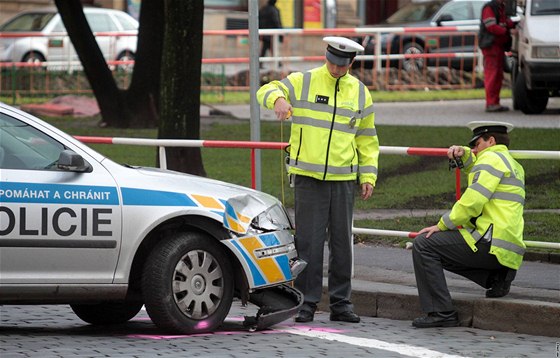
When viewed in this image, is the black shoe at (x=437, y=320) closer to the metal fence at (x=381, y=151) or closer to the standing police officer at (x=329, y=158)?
the standing police officer at (x=329, y=158)

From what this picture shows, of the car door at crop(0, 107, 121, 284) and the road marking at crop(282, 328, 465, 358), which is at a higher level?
the car door at crop(0, 107, 121, 284)

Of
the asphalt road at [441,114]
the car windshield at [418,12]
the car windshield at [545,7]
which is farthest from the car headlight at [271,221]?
the car windshield at [418,12]

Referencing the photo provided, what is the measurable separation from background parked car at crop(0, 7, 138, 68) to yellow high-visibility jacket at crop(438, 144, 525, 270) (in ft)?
57.9

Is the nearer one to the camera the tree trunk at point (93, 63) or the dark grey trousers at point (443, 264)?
the dark grey trousers at point (443, 264)

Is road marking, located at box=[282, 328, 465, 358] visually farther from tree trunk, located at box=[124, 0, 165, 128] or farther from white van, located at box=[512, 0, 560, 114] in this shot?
white van, located at box=[512, 0, 560, 114]

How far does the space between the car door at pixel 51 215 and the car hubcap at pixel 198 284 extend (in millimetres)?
423

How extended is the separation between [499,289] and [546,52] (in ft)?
35.9

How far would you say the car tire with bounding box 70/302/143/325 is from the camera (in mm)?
8734

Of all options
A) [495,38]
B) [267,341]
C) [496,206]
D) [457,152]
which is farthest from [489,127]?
[495,38]

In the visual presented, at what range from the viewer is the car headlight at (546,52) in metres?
19.0

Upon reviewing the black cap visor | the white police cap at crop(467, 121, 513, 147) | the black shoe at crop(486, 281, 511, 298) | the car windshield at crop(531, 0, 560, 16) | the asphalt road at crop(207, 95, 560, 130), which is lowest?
the black shoe at crop(486, 281, 511, 298)

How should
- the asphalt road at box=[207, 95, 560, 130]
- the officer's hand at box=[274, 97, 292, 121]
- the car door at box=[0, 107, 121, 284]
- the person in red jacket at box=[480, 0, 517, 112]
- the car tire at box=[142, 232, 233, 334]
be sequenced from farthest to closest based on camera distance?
the person in red jacket at box=[480, 0, 517, 112]
the asphalt road at box=[207, 95, 560, 130]
the officer's hand at box=[274, 97, 292, 121]
the car tire at box=[142, 232, 233, 334]
the car door at box=[0, 107, 121, 284]

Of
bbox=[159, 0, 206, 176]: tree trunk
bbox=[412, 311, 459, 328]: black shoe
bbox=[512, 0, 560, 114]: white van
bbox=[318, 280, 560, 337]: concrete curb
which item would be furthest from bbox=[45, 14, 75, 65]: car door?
bbox=[412, 311, 459, 328]: black shoe

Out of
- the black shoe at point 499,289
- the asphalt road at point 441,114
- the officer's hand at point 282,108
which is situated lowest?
the black shoe at point 499,289
